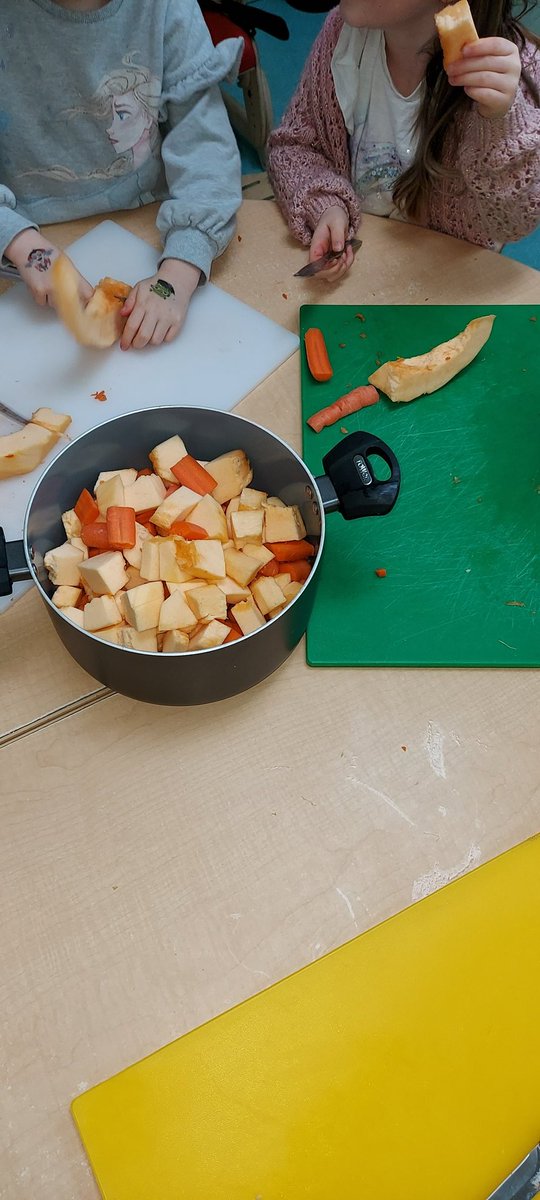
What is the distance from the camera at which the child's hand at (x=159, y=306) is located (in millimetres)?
1072

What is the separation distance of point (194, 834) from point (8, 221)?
841 mm

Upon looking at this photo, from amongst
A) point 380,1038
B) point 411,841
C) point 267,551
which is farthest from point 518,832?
point 267,551

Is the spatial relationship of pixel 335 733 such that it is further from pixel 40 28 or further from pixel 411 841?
pixel 40 28

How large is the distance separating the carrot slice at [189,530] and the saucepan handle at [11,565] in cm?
16

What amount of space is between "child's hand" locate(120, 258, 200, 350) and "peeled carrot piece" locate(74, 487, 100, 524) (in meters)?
0.30

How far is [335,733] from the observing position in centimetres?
86

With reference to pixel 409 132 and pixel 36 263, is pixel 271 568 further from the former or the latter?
pixel 409 132

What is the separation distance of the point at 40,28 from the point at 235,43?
0.90 ft

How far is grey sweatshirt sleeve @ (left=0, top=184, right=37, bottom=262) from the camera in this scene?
111 cm

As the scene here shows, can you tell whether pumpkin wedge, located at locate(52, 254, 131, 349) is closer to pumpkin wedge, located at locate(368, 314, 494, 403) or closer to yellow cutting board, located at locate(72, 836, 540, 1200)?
pumpkin wedge, located at locate(368, 314, 494, 403)

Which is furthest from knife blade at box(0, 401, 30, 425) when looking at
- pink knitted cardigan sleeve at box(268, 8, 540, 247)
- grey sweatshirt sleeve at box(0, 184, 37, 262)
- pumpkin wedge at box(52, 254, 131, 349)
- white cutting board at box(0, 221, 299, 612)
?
pink knitted cardigan sleeve at box(268, 8, 540, 247)

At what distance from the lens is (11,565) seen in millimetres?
774

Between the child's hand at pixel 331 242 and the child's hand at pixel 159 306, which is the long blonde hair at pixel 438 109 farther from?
the child's hand at pixel 159 306

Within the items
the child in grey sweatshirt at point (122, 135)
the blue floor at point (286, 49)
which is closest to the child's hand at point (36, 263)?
the child in grey sweatshirt at point (122, 135)
